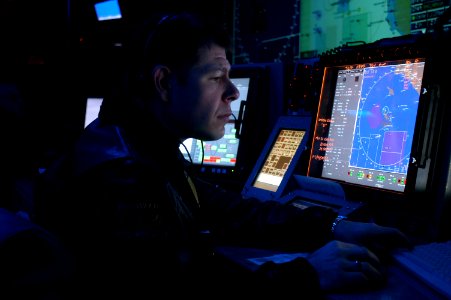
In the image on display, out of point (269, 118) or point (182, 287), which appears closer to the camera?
point (182, 287)

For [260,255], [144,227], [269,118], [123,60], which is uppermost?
[123,60]

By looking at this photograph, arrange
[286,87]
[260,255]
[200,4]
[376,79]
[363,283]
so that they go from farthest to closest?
[200,4], [286,87], [376,79], [260,255], [363,283]

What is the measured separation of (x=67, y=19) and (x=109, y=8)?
500 millimetres

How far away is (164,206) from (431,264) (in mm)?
503

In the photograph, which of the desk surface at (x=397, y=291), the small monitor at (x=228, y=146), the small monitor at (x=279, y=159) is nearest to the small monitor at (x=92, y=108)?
the small monitor at (x=228, y=146)

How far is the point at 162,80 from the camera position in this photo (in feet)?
3.50

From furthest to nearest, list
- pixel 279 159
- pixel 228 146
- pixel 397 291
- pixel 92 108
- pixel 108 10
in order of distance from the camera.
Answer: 1. pixel 108 10
2. pixel 92 108
3. pixel 228 146
4. pixel 279 159
5. pixel 397 291

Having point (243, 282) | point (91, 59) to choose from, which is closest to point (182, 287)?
point (243, 282)

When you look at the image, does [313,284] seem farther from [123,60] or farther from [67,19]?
[67,19]

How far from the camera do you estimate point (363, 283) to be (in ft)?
2.61

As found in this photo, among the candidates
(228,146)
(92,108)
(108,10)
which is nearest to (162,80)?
(228,146)

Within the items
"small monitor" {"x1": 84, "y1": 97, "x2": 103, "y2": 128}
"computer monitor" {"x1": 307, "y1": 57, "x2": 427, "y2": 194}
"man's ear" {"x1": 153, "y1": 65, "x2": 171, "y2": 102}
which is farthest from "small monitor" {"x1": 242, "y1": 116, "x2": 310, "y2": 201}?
"small monitor" {"x1": 84, "y1": 97, "x2": 103, "y2": 128}

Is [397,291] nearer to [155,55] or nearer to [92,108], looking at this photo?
[155,55]

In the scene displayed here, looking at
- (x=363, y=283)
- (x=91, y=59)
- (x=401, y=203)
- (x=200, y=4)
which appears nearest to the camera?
(x=363, y=283)
